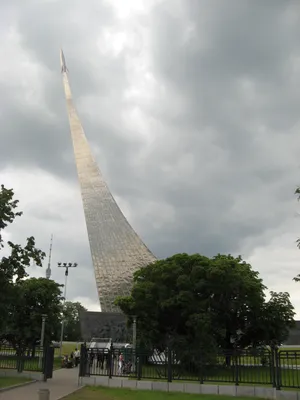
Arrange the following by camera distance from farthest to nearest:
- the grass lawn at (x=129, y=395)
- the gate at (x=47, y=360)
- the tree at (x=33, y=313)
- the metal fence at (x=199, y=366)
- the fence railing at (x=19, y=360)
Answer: the tree at (x=33, y=313) < the fence railing at (x=19, y=360) < the gate at (x=47, y=360) < the metal fence at (x=199, y=366) < the grass lawn at (x=129, y=395)

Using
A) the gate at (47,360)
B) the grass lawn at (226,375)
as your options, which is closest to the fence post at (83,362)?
the grass lawn at (226,375)

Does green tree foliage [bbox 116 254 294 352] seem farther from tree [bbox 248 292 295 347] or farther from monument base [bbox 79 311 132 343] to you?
monument base [bbox 79 311 132 343]

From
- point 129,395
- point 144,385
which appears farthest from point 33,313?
point 129,395

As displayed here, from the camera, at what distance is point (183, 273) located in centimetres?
2173

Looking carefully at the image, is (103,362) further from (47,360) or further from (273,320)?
(273,320)

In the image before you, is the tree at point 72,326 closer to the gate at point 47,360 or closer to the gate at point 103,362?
the gate at point 47,360

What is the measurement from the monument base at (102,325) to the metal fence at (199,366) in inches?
833

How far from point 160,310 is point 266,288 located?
20.8ft

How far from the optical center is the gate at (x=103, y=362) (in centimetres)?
1439

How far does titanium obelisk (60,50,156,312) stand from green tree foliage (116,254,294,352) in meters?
16.3

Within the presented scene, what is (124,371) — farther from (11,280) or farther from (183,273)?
(183,273)

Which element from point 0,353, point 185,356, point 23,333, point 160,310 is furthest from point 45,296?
point 185,356

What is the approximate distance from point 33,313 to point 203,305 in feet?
40.6

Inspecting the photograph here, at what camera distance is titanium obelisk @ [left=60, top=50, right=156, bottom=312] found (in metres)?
41.2
